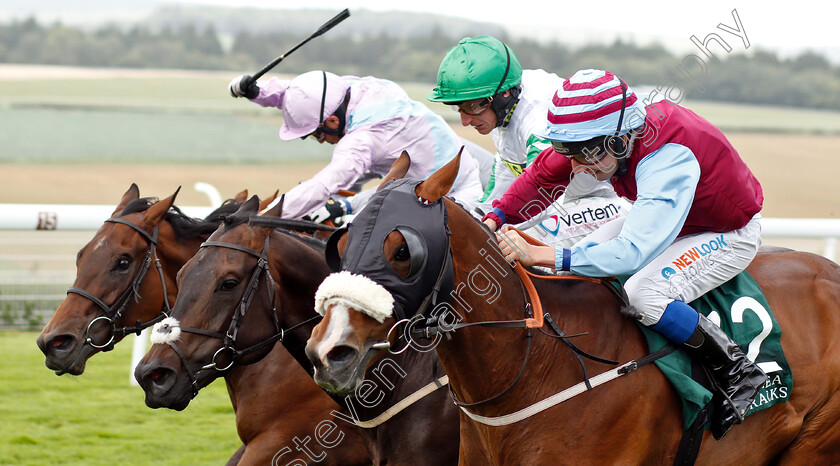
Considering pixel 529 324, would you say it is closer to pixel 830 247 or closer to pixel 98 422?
pixel 98 422

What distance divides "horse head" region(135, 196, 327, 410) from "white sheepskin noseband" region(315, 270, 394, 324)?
0.97 m

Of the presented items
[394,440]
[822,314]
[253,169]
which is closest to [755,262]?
[822,314]

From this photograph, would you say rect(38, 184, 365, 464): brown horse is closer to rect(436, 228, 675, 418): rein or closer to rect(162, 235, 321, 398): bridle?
rect(162, 235, 321, 398): bridle

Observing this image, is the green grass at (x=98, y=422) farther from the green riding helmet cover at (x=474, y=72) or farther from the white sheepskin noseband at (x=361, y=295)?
the white sheepskin noseband at (x=361, y=295)

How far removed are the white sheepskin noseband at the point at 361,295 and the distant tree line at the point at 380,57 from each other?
15.1 m

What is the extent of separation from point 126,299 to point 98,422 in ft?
6.35

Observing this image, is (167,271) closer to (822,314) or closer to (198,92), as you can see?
(822,314)

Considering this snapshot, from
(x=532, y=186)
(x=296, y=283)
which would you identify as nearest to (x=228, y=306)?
(x=296, y=283)

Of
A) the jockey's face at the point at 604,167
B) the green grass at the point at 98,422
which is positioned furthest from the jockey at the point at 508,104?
the green grass at the point at 98,422

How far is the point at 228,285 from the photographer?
9.74ft

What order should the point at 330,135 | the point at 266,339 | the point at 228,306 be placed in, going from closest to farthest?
the point at 228,306 < the point at 266,339 < the point at 330,135

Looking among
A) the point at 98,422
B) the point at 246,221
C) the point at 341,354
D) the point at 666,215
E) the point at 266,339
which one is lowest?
the point at 98,422

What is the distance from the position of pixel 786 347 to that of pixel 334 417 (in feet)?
5.37

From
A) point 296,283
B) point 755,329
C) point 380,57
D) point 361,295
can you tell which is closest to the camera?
point 361,295
